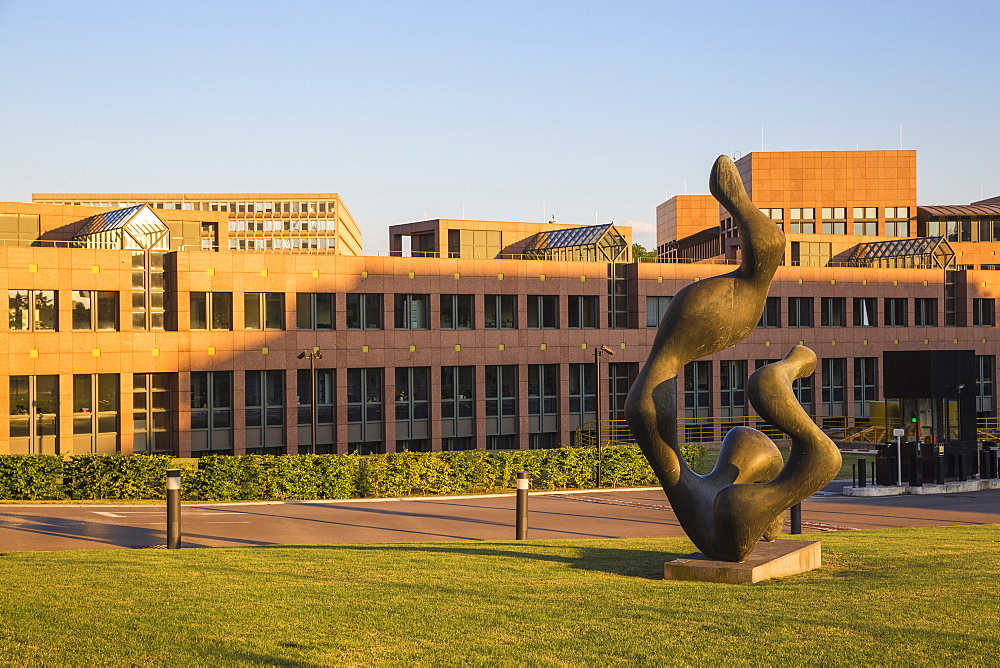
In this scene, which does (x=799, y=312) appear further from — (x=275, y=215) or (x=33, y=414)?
(x=275, y=215)

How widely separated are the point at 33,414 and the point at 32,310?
4.09 metres

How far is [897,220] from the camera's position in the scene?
8962 cm

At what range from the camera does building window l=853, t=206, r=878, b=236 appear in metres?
89.2

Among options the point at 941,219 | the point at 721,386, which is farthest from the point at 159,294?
the point at 941,219

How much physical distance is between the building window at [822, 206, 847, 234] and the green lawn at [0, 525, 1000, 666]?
78488 mm

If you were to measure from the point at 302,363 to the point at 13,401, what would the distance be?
11655 mm

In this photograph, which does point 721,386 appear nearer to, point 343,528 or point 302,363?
point 302,363

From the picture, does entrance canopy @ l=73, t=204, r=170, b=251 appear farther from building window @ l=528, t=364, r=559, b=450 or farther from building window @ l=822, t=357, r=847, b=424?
building window @ l=822, t=357, r=847, b=424

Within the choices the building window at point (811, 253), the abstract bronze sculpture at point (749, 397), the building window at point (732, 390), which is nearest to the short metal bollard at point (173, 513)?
the abstract bronze sculpture at point (749, 397)

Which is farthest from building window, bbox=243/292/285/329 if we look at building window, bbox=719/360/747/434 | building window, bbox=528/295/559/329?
building window, bbox=719/360/747/434

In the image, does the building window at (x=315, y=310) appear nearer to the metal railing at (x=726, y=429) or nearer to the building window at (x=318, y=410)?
the building window at (x=318, y=410)

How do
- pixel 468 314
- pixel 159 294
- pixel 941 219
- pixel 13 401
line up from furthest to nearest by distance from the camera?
pixel 941 219 → pixel 468 314 → pixel 159 294 → pixel 13 401

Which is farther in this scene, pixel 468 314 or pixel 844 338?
pixel 844 338

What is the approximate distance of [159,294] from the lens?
44.2 m
